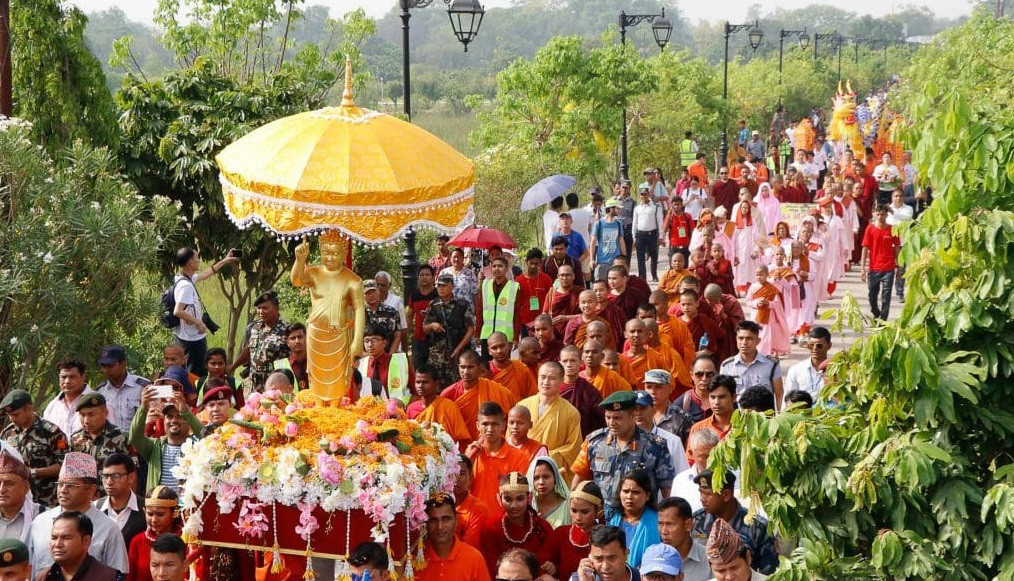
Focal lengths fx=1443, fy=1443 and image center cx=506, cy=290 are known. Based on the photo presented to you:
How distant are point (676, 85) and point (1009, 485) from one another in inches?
1254

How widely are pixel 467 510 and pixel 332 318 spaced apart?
1477 mm

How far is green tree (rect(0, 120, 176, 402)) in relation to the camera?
11.1 meters

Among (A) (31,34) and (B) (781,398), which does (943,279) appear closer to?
(B) (781,398)

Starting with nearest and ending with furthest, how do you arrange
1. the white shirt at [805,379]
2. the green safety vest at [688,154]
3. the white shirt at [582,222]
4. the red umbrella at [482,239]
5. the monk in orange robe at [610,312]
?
1. the white shirt at [805,379]
2. the monk in orange robe at [610,312]
3. the red umbrella at [482,239]
4. the white shirt at [582,222]
5. the green safety vest at [688,154]

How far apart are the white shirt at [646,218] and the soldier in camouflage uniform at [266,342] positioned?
10024mm

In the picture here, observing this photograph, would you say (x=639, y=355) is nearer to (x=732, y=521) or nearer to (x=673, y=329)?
(x=673, y=329)

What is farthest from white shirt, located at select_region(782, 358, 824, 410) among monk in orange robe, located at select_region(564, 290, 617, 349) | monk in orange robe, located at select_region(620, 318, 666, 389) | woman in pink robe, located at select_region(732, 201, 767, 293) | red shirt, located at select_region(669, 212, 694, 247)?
red shirt, located at select_region(669, 212, 694, 247)

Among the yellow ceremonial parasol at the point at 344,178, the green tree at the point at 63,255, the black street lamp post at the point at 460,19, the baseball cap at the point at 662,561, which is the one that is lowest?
the baseball cap at the point at 662,561

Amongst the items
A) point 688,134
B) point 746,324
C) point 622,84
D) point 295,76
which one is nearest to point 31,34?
point 295,76

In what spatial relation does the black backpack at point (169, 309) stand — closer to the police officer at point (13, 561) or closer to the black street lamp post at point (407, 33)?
the black street lamp post at point (407, 33)

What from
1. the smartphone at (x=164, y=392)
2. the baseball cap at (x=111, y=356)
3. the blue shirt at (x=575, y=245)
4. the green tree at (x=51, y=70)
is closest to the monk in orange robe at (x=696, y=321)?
the blue shirt at (x=575, y=245)

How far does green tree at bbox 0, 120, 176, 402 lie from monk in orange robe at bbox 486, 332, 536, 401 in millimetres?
2974

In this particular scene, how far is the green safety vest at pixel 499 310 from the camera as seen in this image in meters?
14.9

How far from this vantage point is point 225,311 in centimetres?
2220
